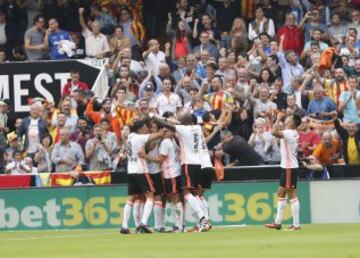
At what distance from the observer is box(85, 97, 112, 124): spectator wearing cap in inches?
1190

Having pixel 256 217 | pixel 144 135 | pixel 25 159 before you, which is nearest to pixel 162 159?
pixel 144 135

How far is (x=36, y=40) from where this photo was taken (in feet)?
110

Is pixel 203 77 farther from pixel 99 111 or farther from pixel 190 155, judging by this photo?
pixel 190 155

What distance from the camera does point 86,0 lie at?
116 feet

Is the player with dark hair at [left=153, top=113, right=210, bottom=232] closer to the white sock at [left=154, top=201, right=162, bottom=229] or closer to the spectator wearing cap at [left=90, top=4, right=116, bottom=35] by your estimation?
the white sock at [left=154, top=201, right=162, bottom=229]

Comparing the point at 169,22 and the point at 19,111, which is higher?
the point at 169,22

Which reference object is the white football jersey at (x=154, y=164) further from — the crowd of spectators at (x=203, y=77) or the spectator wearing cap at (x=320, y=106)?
the spectator wearing cap at (x=320, y=106)

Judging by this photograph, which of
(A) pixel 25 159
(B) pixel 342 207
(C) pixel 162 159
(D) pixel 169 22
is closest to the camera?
(C) pixel 162 159

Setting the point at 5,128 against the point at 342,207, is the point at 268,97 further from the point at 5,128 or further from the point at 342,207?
the point at 5,128

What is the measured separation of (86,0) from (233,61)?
590cm

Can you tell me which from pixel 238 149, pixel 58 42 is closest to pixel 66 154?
pixel 238 149

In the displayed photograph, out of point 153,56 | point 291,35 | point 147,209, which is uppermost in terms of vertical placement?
point 291,35

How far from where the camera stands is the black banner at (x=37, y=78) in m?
32.2

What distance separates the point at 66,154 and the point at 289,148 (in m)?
6.99
